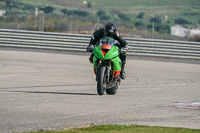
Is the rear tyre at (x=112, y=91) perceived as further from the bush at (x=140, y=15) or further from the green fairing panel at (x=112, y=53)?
the bush at (x=140, y=15)

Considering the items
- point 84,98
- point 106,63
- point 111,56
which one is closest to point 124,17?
point 106,63

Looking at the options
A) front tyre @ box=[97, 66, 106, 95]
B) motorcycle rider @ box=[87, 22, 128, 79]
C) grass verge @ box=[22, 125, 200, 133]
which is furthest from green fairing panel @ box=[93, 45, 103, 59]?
grass verge @ box=[22, 125, 200, 133]

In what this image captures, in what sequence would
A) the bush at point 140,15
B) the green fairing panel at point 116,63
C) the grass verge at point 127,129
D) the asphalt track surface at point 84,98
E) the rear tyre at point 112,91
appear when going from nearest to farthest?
1. the grass verge at point 127,129
2. the asphalt track surface at point 84,98
3. the green fairing panel at point 116,63
4. the rear tyre at point 112,91
5. the bush at point 140,15

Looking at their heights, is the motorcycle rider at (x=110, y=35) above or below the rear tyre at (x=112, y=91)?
above

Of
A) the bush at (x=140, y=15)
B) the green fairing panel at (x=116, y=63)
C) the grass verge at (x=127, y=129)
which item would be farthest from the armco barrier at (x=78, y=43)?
the bush at (x=140, y=15)

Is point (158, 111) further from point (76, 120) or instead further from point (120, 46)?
point (120, 46)

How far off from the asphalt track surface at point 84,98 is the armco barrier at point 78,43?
197 inches

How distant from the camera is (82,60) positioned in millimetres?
21766

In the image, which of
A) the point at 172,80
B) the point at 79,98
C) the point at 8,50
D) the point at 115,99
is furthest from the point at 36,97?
the point at 8,50


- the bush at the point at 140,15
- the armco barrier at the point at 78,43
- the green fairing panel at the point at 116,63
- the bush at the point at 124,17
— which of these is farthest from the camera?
the bush at the point at 140,15

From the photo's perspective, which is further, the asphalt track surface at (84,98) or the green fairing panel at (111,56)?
the green fairing panel at (111,56)

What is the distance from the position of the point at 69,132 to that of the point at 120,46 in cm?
505

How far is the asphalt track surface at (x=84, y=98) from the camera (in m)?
8.59

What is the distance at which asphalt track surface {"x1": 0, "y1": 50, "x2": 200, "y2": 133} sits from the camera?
8.59 m
